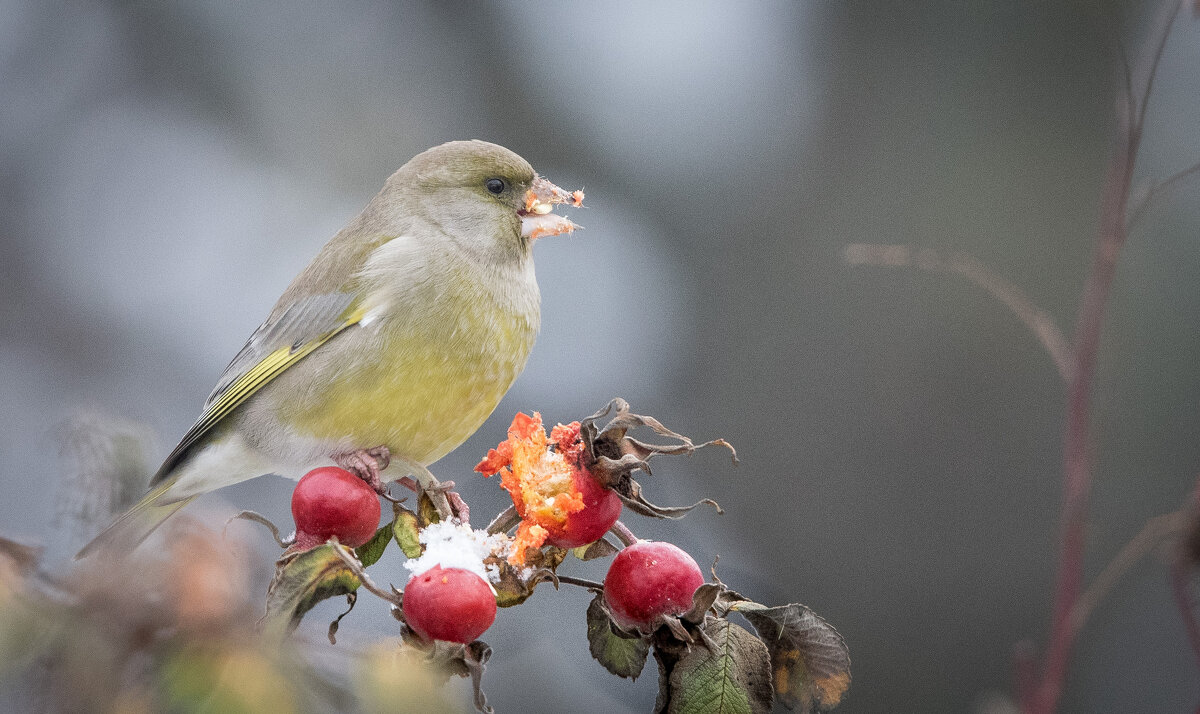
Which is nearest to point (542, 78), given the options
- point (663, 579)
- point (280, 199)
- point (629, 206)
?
point (629, 206)

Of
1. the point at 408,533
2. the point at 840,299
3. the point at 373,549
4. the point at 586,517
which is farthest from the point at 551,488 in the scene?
the point at 840,299

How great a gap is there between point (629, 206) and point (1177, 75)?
7.12 feet

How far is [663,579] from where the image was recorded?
911 mm

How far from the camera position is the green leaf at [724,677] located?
2.78 ft

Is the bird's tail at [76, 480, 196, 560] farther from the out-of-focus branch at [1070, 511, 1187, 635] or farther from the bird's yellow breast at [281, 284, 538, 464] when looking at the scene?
the out-of-focus branch at [1070, 511, 1187, 635]

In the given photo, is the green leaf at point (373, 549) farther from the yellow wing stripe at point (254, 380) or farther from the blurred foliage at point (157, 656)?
the yellow wing stripe at point (254, 380)

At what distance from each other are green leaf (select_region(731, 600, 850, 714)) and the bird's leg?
56 centimetres

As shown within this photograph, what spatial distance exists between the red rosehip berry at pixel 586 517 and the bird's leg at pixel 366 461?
1.36 ft

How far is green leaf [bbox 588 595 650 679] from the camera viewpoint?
3.12ft

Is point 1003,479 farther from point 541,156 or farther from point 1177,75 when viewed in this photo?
point 541,156

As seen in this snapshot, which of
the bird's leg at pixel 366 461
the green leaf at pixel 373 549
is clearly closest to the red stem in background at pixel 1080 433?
the green leaf at pixel 373 549

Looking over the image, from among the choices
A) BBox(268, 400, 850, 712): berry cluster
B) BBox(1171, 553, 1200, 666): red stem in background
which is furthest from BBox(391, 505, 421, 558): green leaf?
BBox(1171, 553, 1200, 666): red stem in background

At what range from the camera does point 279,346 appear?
1.62m

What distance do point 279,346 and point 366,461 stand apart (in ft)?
1.30
